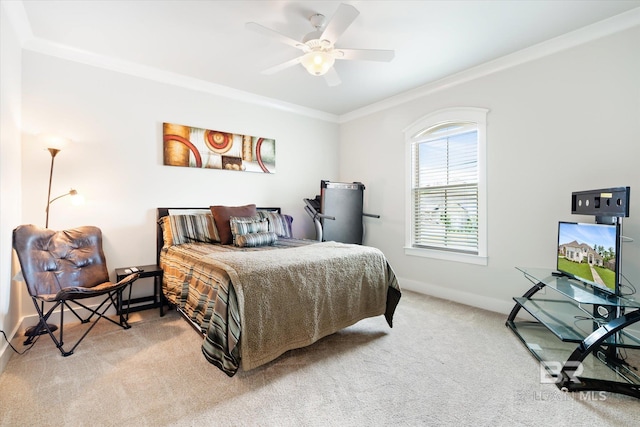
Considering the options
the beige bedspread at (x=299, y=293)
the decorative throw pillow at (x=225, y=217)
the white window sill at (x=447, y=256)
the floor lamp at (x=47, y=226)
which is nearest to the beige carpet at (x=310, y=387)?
the floor lamp at (x=47, y=226)

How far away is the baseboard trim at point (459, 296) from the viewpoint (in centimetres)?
307

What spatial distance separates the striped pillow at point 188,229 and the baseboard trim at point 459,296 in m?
2.62

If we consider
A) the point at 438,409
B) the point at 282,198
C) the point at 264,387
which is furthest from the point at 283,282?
the point at 282,198

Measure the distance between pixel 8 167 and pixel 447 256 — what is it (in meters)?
4.30

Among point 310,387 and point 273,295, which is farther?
point 273,295

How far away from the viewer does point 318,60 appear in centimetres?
235

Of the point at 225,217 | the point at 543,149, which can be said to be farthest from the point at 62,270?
the point at 543,149

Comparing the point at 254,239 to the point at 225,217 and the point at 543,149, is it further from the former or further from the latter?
the point at 543,149

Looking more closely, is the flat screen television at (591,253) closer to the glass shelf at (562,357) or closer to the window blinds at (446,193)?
the glass shelf at (562,357)

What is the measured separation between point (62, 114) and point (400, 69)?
3.50 meters

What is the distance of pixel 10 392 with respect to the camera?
1.71m

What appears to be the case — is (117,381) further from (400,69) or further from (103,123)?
(400,69)

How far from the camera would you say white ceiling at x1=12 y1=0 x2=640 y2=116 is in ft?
7.23

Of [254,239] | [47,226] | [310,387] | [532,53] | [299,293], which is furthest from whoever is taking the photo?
[254,239]
